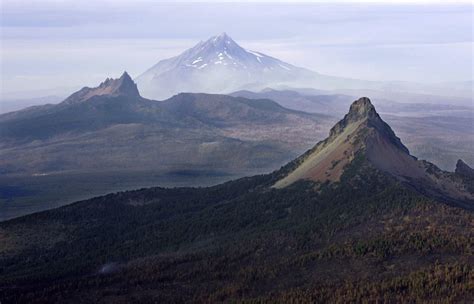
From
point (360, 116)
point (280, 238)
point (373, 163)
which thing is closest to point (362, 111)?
point (360, 116)

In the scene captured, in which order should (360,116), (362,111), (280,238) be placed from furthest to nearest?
(362,111), (360,116), (280,238)

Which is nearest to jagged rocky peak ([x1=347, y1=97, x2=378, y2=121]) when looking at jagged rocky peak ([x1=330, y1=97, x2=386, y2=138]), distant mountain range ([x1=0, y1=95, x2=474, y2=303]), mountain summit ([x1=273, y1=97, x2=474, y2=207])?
jagged rocky peak ([x1=330, y1=97, x2=386, y2=138])

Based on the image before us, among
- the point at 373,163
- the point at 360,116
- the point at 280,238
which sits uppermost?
the point at 360,116

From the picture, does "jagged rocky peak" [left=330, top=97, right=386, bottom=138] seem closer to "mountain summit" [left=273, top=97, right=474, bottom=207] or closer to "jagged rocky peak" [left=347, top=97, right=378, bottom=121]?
"jagged rocky peak" [left=347, top=97, right=378, bottom=121]

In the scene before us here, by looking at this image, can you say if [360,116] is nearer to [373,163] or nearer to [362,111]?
[362,111]

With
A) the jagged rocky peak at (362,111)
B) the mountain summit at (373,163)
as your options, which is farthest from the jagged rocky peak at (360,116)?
the mountain summit at (373,163)

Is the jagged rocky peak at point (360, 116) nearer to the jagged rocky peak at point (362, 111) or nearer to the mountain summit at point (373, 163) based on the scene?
the jagged rocky peak at point (362, 111)

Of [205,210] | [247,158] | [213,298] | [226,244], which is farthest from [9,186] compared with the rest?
→ [213,298]
